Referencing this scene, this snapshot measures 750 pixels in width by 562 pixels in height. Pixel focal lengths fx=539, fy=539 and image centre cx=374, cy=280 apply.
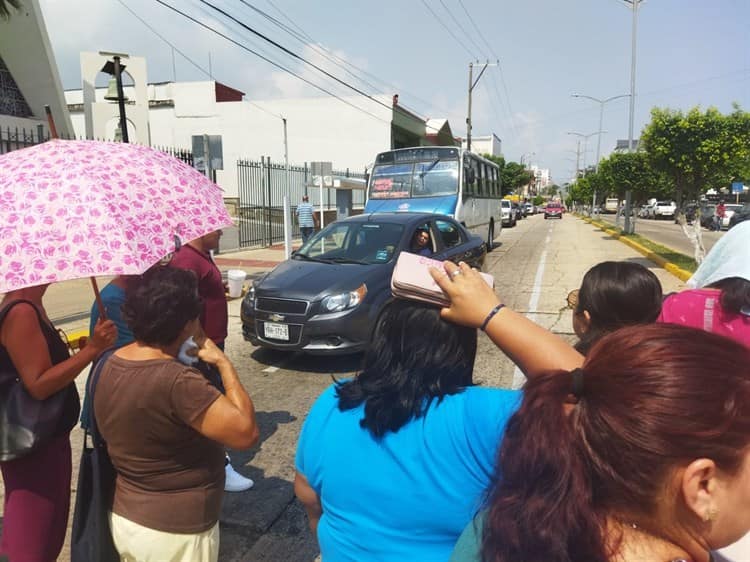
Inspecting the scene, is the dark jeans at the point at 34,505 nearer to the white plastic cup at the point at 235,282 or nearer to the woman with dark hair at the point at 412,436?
the woman with dark hair at the point at 412,436

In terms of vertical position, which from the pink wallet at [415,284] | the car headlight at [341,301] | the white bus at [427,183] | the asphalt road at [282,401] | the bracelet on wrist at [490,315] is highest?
the white bus at [427,183]

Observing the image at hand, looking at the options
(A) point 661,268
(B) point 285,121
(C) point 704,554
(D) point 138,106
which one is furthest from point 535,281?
(B) point 285,121

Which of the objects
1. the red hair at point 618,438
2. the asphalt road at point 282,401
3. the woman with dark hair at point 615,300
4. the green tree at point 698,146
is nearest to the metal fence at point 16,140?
the asphalt road at point 282,401

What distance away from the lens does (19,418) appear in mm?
2057

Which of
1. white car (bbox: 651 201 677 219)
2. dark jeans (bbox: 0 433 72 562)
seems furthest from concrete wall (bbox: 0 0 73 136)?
white car (bbox: 651 201 677 219)

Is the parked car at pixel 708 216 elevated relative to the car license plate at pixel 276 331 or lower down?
elevated

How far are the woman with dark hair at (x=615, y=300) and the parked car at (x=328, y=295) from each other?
358 cm

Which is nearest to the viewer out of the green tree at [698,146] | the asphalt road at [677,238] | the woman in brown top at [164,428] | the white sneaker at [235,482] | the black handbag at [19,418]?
the woman in brown top at [164,428]

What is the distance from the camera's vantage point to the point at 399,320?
1385mm

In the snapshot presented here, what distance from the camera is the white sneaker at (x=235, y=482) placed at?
139 inches

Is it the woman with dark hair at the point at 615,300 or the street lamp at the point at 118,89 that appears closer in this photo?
the woman with dark hair at the point at 615,300

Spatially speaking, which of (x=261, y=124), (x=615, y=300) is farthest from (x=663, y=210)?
(x=615, y=300)

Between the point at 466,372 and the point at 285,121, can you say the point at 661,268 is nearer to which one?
the point at 466,372

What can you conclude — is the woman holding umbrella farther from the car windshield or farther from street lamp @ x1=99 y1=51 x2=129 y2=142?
street lamp @ x1=99 y1=51 x2=129 y2=142
